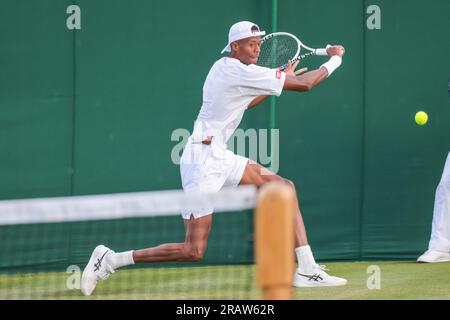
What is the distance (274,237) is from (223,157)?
311cm

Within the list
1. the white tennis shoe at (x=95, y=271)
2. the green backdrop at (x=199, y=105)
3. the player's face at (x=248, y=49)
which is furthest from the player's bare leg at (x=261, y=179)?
the green backdrop at (x=199, y=105)

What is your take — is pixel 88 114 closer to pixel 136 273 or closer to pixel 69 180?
pixel 69 180

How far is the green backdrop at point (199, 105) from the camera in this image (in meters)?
7.72

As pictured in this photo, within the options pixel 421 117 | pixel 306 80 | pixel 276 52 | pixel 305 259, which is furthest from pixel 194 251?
pixel 421 117

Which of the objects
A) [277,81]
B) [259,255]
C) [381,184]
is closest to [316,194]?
[381,184]

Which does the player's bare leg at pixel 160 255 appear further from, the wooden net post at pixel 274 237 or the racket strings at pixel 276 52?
the wooden net post at pixel 274 237

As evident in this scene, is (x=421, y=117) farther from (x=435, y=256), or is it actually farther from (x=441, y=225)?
(x=435, y=256)

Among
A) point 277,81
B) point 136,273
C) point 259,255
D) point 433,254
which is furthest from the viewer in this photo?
point 433,254

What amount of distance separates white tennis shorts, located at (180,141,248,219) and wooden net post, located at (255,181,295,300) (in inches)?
116

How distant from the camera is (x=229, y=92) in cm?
650

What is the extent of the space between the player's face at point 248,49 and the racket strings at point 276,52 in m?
0.43

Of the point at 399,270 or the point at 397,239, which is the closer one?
the point at 399,270

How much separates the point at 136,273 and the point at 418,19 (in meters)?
2.96

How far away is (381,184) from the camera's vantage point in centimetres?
831
